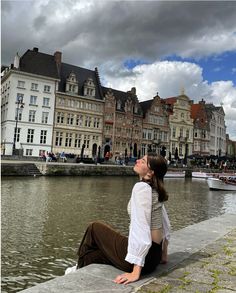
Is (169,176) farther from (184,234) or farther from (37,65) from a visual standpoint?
(184,234)

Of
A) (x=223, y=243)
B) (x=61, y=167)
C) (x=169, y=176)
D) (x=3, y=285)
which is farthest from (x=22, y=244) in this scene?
A: (x=169, y=176)

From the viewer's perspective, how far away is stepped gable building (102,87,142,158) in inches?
2377

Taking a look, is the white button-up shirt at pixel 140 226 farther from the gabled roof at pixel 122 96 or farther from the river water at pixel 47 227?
the gabled roof at pixel 122 96

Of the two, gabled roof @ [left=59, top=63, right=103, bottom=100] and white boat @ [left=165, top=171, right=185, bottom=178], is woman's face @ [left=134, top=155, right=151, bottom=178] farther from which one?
gabled roof @ [left=59, top=63, right=103, bottom=100]

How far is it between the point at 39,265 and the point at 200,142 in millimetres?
75783

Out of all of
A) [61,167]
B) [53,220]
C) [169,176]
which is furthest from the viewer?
[169,176]

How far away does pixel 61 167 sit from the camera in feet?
110

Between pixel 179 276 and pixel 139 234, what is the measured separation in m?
0.76

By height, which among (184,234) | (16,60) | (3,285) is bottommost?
(3,285)

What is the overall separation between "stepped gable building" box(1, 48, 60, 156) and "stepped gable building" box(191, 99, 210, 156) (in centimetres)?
3737

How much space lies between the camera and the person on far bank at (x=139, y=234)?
383 cm

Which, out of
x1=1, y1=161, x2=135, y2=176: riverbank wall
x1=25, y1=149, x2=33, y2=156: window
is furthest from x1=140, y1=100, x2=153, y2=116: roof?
x1=1, y1=161, x2=135, y2=176: riverbank wall

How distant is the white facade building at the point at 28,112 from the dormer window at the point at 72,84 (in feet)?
7.34

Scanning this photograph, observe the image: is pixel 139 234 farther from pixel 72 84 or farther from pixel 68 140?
pixel 72 84
